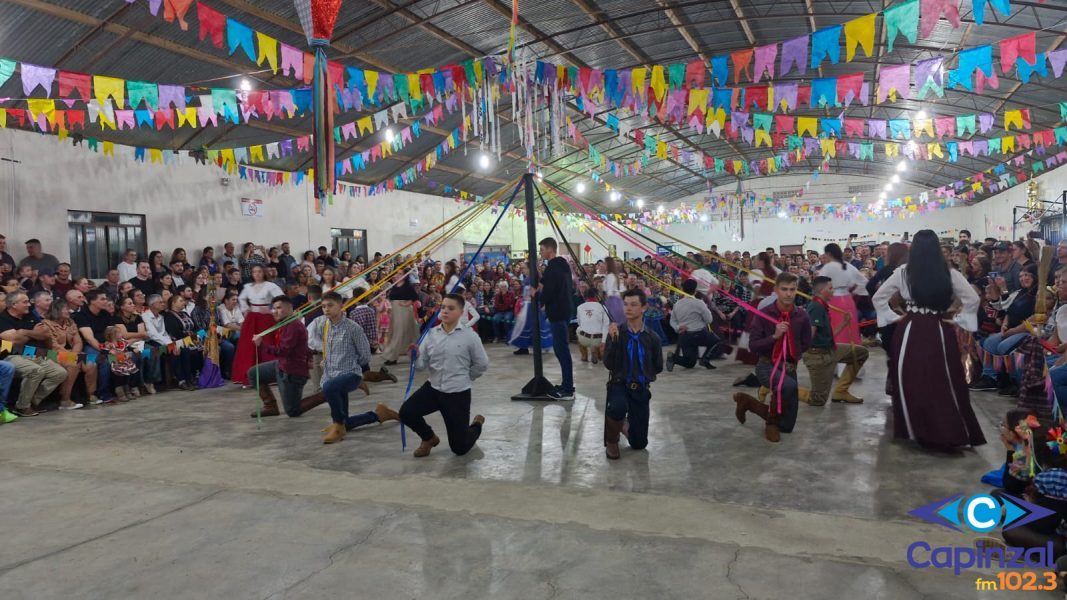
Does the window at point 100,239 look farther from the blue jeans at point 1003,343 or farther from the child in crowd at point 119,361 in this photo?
the blue jeans at point 1003,343

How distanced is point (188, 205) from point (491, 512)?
41.0 ft

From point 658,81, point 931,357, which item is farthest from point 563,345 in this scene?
point 658,81

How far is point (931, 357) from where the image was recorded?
446 cm

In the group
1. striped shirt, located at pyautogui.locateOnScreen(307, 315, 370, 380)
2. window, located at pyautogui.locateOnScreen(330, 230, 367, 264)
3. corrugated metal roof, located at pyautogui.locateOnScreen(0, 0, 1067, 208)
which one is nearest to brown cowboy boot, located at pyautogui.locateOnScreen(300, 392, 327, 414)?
striped shirt, located at pyautogui.locateOnScreen(307, 315, 370, 380)

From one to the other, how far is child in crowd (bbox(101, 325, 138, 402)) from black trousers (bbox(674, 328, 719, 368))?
7.05 meters

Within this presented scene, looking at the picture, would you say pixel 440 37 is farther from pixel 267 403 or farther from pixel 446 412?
pixel 446 412

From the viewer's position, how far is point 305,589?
8.92 ft

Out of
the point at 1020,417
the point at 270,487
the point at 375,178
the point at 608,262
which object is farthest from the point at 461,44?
the point at 1020,417

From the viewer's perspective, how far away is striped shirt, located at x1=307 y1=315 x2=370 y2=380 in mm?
5551

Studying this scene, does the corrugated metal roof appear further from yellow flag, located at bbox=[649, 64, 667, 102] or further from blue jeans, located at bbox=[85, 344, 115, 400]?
blue jeans, located at bbox=[85, 344, 115, 400]

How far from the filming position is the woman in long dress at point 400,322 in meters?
9.74

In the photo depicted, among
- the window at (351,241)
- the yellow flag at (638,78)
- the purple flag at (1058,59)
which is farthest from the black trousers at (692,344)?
the window at (351,241)

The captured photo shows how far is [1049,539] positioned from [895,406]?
208cm

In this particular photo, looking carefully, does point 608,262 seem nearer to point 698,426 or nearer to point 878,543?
point 698,426
